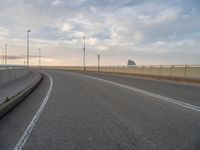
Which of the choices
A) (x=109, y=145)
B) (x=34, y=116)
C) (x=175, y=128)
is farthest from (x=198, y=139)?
(x=34, y=116)

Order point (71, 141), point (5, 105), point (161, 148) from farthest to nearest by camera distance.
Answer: point (5, 105)
point (71, 141)
point (161, 148)

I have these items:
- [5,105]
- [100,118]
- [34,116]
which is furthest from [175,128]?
[5,105]

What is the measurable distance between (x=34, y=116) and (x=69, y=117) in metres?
1.14

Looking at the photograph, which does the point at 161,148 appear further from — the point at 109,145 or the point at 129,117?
the point at 129,117

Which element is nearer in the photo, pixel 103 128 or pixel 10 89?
pixel 103 128

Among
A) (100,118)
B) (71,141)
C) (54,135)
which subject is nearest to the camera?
(71,141)

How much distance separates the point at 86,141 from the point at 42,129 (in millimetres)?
1591

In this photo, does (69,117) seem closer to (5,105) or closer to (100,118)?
(100,118)

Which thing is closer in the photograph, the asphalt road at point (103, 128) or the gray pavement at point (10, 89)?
the asphalt road at point (103, 128)

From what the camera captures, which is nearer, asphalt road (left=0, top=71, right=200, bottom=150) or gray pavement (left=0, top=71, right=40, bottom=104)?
asphalt road (left=0, top=71, right=200, bottom=150)

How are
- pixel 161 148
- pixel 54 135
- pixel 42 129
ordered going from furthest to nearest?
pixel 42 129
pixel 54 135
pixel 161 148

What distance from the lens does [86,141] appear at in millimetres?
5914

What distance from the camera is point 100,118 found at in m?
8.38

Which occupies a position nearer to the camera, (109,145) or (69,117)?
(109,145)
